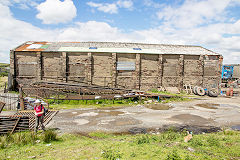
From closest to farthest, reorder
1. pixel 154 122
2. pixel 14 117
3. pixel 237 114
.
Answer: pixel 14 117, pixel 154 122, pixel 237 114

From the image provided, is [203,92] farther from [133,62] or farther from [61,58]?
[61,58]

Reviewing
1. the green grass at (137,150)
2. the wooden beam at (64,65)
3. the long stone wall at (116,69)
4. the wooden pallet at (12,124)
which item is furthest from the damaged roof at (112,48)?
the green grass at (137,150)

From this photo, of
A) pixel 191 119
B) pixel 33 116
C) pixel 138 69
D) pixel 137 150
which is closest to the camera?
pixel 137 150

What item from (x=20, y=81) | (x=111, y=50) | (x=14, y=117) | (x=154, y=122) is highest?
(x=111, y=50)

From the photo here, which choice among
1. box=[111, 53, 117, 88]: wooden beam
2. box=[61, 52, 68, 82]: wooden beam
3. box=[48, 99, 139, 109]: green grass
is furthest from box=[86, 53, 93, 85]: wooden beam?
box=[48, 99, 139, 109]: green grass

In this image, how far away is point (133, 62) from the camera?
19.5 m

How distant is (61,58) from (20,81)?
528 cm

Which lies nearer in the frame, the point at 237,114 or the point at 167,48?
the point at 237,114

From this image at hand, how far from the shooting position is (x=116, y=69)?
19.1 meters

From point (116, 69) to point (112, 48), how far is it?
3245 mm

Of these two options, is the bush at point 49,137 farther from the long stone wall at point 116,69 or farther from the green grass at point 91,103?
the long stone wall at point 116,69

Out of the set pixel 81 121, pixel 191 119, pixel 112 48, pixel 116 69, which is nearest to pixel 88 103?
pixel 81 121

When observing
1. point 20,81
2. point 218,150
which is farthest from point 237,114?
point 20,81

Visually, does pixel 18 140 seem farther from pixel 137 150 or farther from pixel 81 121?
pixel 137 150
